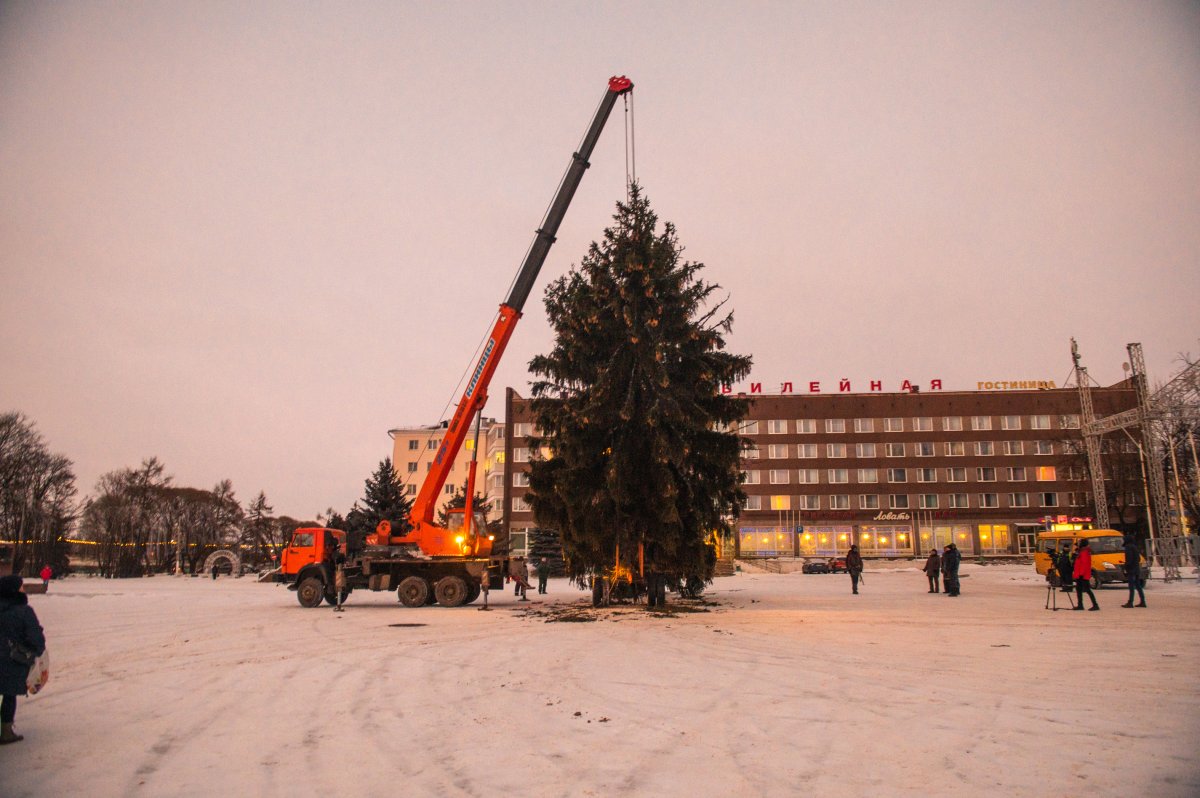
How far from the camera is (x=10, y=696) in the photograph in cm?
696

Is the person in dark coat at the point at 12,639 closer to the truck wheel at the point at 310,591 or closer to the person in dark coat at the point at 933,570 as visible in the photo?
the truck wheel at the point at 310,591

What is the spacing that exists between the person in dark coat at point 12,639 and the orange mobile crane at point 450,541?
1625cm

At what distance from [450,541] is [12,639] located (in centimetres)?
1752

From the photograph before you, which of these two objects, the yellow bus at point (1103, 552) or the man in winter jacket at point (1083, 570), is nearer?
the man in winter jacket at point (1083, 570)

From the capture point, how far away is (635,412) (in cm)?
2109

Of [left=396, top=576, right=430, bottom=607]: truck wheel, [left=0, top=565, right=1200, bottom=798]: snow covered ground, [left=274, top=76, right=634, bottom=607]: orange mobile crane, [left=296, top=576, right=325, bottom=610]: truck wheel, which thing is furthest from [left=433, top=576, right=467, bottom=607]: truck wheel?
[left=0, top=565, right=1200, bottom=798]: snow covered ground

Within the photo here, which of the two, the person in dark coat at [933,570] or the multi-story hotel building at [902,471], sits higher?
the multi-story hotel building at [902,471]

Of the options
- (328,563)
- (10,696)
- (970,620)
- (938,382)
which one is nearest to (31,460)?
(328,563)

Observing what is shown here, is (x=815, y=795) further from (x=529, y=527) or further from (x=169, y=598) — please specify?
(x=529, y=527)

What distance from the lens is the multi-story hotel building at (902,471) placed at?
7612 cm

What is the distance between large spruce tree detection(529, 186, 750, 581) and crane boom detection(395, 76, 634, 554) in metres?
1.60

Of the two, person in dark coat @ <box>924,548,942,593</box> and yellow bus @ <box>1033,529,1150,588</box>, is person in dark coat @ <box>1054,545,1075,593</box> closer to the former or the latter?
yellow bus @ <box>1033,529,1150,588</box>

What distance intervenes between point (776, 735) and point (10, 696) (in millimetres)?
7393

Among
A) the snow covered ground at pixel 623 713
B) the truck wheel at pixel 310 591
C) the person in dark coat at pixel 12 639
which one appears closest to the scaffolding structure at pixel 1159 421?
the snow covered ground at pixel 623 713
